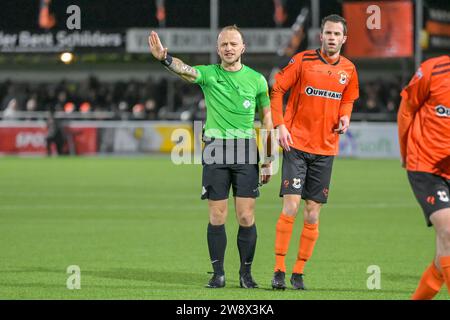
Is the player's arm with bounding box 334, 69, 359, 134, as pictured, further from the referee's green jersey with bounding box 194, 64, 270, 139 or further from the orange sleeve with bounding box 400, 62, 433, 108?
the orange sleeve with bounding box 400, 62, 433, 108

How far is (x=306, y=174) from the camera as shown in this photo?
10.2 meters

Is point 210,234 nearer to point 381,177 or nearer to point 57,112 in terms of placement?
point 381,177

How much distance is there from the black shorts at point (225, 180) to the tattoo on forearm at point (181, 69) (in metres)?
0.84

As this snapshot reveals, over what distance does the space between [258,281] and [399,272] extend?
5.45 feet

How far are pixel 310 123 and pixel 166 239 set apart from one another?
4.89 m

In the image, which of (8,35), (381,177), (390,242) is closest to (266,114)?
(390,242)

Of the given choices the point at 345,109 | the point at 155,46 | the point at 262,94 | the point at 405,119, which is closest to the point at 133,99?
the point at 262,94

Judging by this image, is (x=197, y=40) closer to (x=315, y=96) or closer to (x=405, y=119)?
(x=315, y=96)

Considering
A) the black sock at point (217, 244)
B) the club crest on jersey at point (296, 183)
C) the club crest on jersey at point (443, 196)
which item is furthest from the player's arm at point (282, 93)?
the club crest on jersey at point (443, 196)

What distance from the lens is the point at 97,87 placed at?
45.0 m

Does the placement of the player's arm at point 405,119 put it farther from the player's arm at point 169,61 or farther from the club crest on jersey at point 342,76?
the player's arm at point 169,61

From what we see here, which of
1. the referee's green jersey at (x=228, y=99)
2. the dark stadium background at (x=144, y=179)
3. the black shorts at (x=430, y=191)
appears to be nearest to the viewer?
the black shorts at (x=430, y=191)

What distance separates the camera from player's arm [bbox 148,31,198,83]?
9586mm

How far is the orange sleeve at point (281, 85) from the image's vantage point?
9852 mm
